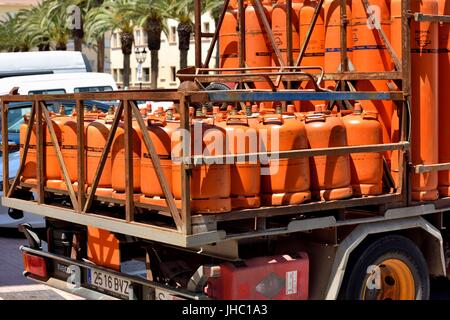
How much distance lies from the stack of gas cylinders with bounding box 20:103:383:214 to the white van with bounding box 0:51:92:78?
11725mm

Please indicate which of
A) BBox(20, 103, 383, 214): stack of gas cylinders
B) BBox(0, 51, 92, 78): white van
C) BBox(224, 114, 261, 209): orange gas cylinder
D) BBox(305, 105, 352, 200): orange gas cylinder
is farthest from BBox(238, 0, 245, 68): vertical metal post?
BBox(0, 51, 92, 78): white van

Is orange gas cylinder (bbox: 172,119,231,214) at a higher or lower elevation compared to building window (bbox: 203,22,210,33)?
lower

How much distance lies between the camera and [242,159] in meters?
5.73

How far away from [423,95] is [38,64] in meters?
12.7

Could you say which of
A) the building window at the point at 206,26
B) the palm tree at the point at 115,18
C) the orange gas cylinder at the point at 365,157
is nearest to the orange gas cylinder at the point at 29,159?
the orange gas cylinder at the point at 365,157

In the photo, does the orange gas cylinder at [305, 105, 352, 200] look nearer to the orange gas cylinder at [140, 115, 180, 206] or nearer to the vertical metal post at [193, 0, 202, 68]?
the orange gas cylinder at [140, 115, 180, 206]

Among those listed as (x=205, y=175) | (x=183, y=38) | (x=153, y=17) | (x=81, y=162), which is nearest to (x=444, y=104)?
(x=205, y=175)

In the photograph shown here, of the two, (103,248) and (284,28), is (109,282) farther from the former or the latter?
(284,28)

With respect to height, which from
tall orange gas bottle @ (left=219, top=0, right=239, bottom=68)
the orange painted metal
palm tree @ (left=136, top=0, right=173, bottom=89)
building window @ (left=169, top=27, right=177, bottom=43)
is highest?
building window @ (left=169, top=27, right=177, bottom=43)

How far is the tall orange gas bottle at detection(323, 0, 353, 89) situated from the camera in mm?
7395

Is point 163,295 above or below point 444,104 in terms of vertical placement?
below

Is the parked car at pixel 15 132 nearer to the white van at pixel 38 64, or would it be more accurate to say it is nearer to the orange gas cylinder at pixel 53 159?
the orange gas cylinder at pixel 53 159

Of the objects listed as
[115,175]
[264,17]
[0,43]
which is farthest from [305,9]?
[0,43]

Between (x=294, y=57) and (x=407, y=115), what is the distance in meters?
1.52
